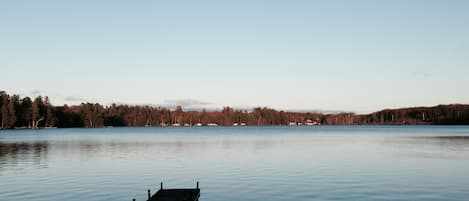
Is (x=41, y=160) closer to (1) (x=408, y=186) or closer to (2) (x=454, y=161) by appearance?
(1) (x=408, y=186)

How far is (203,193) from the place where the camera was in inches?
1548

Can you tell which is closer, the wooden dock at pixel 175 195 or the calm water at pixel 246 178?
the wooden dock at pixel 175 195

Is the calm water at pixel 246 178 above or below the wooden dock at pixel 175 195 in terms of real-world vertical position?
below

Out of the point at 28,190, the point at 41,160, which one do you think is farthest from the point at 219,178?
the point at 41,160

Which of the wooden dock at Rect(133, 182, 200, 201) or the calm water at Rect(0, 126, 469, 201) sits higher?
the wooden dock at Rect(133, 182, 200, 201)

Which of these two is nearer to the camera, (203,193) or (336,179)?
(203,193)

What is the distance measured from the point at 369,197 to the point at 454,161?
33.8m

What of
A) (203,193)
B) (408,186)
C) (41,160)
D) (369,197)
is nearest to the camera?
(369,197)

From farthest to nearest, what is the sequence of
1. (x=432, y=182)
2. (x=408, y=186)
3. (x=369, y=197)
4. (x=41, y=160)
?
(x=41, y=160) → (x=432, y=182) → (x=408, y=186) → (x=369, y=197)

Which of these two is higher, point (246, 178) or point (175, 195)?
point (175, 195)

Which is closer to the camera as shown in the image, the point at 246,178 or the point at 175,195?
the point at 175,195

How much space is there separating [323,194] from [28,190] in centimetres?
2345

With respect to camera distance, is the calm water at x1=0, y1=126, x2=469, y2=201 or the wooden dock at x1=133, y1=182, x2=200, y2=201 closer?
the wooden dock at x1=133, y1=182, x2=200, y2=201

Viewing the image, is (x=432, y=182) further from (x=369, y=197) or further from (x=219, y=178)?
(x=219, y=178)
